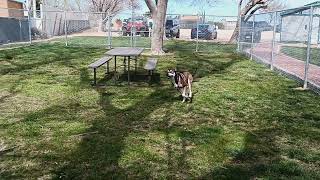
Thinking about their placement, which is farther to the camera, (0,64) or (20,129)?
(0,64)

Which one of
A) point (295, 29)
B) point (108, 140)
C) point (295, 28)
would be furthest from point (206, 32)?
point (108, 140)

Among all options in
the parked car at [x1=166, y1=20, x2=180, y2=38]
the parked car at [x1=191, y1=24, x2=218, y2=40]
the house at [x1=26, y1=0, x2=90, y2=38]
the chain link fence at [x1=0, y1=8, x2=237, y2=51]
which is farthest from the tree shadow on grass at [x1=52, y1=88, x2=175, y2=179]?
the parked car at [x1=166, y1=20, x2=180, y2=38]

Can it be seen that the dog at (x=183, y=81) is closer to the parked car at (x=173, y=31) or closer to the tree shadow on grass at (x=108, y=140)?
the tree shadow on grass at (x=108, y=140)

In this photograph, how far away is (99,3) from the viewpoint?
57625 mm

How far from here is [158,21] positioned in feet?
55.3

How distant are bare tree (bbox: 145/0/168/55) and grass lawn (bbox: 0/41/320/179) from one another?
6793 mm

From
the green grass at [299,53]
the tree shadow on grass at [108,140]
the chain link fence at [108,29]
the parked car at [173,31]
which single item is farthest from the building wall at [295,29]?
the parked car at [173,31]

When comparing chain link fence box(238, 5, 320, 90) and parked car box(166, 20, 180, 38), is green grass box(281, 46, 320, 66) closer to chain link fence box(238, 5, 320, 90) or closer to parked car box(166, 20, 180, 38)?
chain link fence box(238, 5, 320, 90)

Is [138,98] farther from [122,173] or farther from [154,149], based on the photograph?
[122,173]

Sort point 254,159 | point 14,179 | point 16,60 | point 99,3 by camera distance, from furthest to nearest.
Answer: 1. point 99,3
2. point 16,60
3. point 254,159
4. point 14,179

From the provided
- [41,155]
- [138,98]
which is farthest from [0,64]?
[41,155]

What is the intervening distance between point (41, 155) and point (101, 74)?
21.7 feet

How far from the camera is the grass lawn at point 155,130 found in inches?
175

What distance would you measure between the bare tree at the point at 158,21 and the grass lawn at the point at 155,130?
6.79 meters
